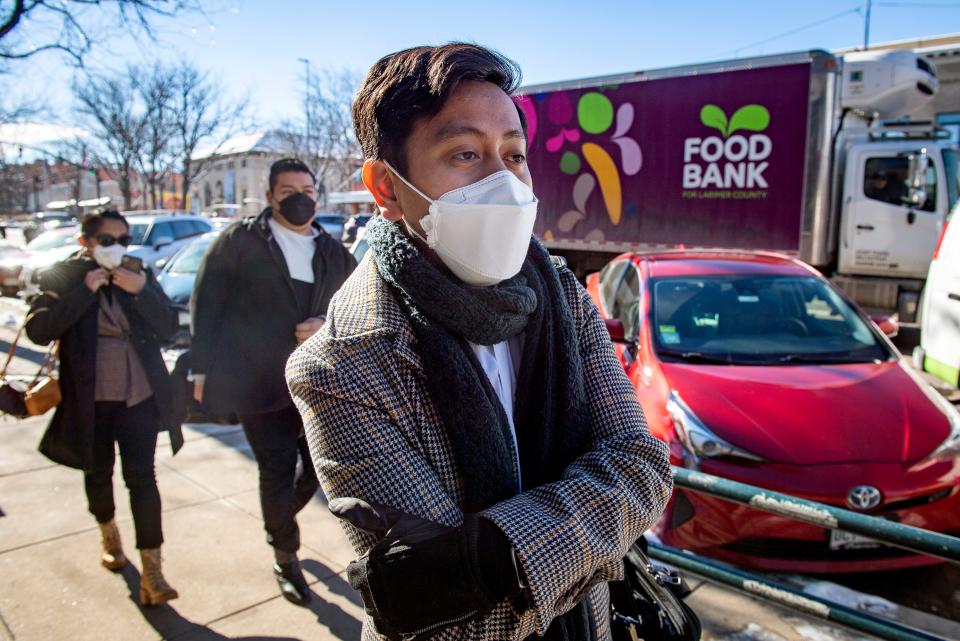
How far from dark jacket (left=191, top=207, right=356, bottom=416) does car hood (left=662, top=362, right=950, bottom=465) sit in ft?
7.46

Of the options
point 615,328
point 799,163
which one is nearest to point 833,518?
point 615,328

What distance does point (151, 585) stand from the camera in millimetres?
3277

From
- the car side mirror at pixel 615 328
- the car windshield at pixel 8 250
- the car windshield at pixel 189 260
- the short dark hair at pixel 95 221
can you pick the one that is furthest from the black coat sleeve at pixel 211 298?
the car windshield at pixel 8 250

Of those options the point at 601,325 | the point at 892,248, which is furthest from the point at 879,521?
the point at 892,248

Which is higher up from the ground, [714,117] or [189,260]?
[714,117]

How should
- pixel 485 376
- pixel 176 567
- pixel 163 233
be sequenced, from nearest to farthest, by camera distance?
pixel 485 376, pixel 176 567, pixel 163 233

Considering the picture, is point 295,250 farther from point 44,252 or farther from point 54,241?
point 54,241

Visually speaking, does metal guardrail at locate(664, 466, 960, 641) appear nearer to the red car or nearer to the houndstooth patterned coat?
the red car

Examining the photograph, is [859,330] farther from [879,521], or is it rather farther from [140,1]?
[140,1]

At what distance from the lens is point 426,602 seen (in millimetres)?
1150

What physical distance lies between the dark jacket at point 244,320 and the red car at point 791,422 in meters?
2.09

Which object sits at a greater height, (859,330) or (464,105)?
(464,105)

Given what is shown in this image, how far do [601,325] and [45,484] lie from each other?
183 inches

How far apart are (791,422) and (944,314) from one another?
414cm
